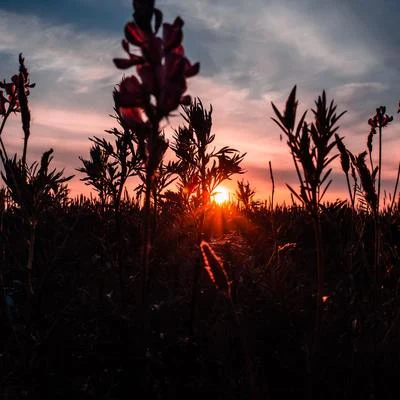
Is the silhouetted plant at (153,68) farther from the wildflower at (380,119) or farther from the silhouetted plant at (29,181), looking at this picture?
the wildflower at (380,119)

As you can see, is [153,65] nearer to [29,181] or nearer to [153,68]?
[153,68]

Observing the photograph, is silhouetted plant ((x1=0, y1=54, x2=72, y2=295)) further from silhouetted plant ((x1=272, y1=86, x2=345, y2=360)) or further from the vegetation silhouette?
silhouetted plant ((x1=272, y1=86, x2=345, y2=360))

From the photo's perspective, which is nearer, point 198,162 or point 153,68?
point 153,68

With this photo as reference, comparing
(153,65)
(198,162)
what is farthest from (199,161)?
(153,65)

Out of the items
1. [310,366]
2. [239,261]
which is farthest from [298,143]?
[239,261]

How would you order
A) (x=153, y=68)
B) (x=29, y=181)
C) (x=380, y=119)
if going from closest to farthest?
1. (x=153, y=68)
2. (x=29, y=181)
3. (x=380, y=119)

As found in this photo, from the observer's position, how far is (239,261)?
3693mm

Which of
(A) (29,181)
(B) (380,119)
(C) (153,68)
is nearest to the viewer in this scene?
(C) (153,68)

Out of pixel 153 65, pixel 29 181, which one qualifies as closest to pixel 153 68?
pixel 153 65

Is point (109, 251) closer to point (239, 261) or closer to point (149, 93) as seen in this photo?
point (239, 261)

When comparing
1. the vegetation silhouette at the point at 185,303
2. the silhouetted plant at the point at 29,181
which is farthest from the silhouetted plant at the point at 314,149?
the silhouetted plant at the point at 29,181

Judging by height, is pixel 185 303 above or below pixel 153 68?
below

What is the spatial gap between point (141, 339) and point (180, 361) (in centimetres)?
86

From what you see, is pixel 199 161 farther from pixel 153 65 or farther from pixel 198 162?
pixel 153 65
